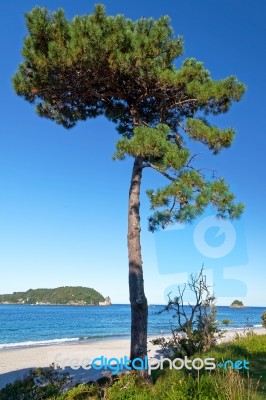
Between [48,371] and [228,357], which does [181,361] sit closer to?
[228,357]

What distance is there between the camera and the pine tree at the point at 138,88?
7.18 meters

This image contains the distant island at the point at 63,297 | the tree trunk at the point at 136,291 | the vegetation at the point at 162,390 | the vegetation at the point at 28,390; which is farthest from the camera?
the distant island at the point at 63,297

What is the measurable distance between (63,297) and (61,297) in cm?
197

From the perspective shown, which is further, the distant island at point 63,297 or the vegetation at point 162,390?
the distant island at point 63,297

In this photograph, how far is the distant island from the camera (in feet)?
575

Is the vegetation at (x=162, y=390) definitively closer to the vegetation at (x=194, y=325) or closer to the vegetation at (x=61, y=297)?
the vegetation at (x=194, y=325)

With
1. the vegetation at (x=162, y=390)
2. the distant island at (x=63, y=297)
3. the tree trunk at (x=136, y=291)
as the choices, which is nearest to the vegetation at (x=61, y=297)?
the distant island at (x=63, y=297)

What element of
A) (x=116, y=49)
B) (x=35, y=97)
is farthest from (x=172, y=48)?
(x=35, y=97)

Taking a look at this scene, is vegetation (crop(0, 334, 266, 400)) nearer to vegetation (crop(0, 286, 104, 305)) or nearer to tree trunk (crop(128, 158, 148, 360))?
tree trunk (crop(128, 158, 148, 360))

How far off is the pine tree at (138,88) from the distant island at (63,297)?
169444mm

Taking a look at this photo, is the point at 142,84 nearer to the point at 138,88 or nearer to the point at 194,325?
the point at 138,88

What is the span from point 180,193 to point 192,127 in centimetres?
159

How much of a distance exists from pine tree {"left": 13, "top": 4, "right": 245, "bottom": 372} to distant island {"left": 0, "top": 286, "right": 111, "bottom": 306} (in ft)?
556

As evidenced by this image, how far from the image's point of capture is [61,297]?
181000mm
